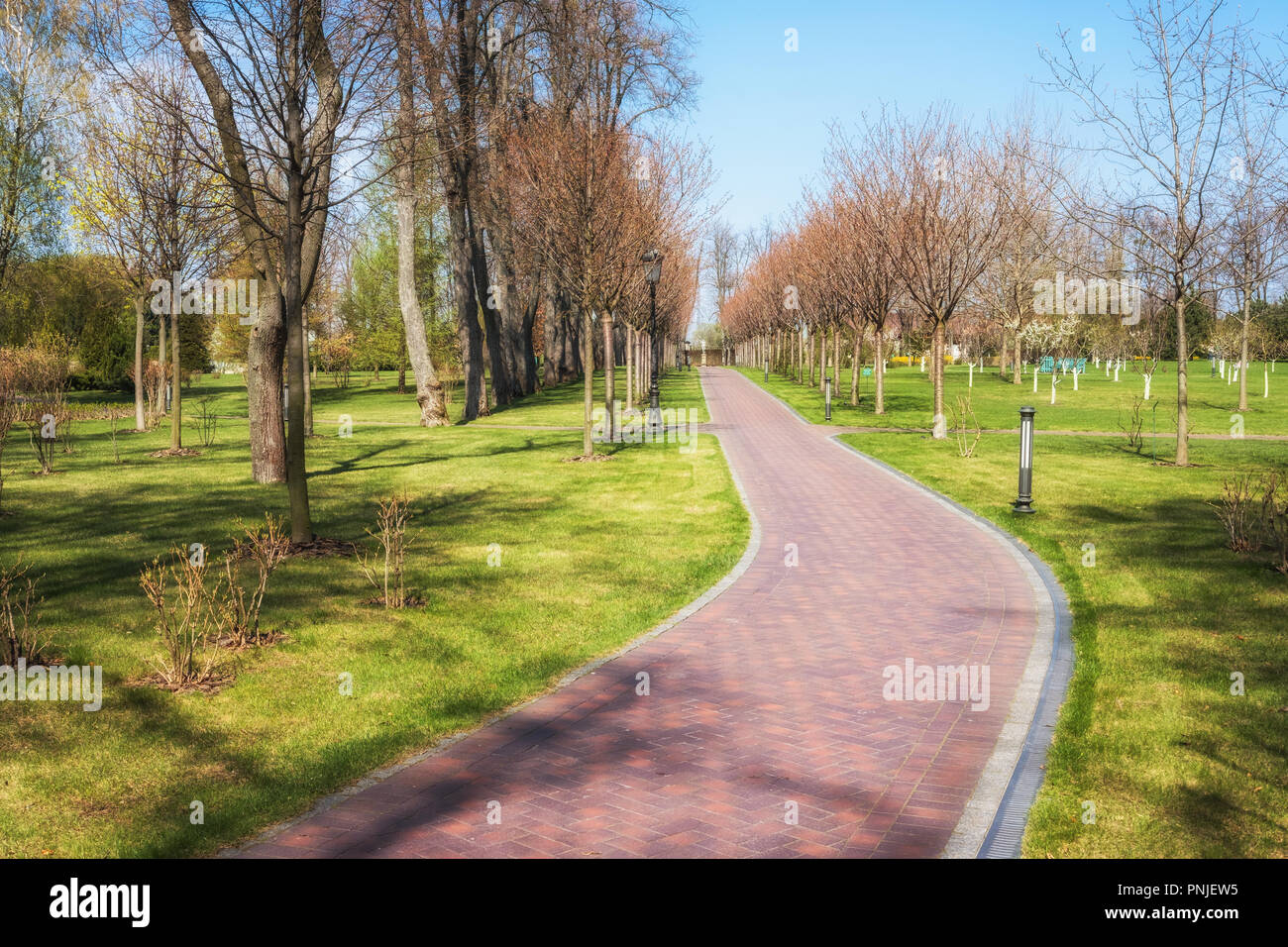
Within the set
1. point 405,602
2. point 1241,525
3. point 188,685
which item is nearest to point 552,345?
point 1241,525

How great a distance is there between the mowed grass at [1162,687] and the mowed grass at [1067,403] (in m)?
13.6

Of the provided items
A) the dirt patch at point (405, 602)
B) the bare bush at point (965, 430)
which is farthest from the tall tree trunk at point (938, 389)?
the dirt patch at point (405, 602)

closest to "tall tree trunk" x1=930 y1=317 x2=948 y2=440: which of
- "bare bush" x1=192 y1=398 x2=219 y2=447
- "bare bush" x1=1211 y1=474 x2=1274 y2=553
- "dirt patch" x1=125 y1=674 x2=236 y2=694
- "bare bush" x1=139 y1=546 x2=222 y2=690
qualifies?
"bare bush" x1=1211 y1=474 x2=1274 y2=553

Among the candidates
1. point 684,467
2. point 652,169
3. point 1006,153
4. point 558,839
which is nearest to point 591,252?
point 684,467

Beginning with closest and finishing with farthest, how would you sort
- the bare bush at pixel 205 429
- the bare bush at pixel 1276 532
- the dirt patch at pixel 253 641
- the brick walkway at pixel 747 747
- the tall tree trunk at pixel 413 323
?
the brick walkway at pixel 747 747 → the dirt patch at pixel 253 641 → the bare bush at pixel 1276 532 → the bare bush at pixel 205 429 → the tall tree trunk at pixel 413 323

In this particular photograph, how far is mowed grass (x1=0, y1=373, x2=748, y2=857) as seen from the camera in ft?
17.1

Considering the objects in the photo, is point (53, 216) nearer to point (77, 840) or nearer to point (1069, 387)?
point (77, 840)

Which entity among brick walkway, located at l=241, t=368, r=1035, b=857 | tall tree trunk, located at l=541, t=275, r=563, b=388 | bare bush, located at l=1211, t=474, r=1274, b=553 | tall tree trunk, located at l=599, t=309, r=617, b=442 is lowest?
brick walkway, located at l=241, t=368, r=1035, b=857

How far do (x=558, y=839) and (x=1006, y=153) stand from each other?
3911 centimetres

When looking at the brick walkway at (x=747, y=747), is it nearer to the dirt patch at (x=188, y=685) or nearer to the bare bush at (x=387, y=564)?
the dirt patch at (x=188, y=685)

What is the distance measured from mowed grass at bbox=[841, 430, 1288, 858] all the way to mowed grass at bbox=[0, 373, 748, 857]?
10.2ft

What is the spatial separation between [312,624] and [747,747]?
14.1ft

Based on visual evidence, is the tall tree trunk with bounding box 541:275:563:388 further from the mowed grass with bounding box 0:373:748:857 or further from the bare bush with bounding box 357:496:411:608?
the bare bush with bounding box 357:496:411:608

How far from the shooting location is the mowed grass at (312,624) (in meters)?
5.21
